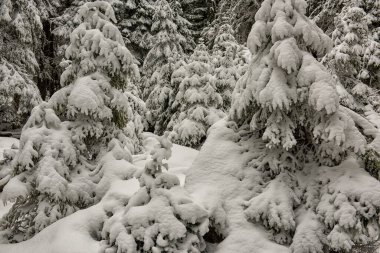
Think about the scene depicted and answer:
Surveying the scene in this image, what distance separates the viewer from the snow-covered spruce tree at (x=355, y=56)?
11.9 metres

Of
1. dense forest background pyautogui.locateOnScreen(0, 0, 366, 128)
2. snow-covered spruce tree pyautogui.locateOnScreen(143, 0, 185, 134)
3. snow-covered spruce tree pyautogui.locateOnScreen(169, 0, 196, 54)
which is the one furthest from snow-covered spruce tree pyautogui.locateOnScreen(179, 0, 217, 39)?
snow-covered spruce tree pyautogui.locateOnScreen(143, 0, 185, 134)

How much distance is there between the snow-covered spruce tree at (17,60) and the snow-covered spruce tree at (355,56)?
11624 millimetres

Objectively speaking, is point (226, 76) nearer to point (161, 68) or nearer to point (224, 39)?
point (224, 39)

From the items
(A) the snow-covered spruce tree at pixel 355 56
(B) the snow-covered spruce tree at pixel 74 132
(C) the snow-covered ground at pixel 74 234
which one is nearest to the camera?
(C) the snow-covered ground at pixel 74 234

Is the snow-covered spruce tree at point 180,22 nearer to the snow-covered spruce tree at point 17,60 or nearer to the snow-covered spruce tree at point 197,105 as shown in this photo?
the snow-covered spruce tree at point 17,60

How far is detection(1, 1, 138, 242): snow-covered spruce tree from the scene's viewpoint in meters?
5.26

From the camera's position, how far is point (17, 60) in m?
16.3

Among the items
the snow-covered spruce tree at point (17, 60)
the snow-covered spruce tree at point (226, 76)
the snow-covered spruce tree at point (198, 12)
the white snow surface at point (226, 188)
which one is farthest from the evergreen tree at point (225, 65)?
the snow-covered spruce tree at point (198, 12)

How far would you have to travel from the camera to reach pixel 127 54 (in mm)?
6219

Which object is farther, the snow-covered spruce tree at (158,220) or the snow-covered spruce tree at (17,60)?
the snow-covered spruce tree at (17,60)

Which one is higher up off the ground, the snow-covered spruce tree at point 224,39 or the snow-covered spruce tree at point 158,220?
the snow-covered spruce tree at point 158,220

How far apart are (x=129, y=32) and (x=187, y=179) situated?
2211 centimetres

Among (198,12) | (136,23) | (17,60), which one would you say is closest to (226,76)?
(17,60)

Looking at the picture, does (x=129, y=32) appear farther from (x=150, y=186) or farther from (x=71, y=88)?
(x=150, y=186)
